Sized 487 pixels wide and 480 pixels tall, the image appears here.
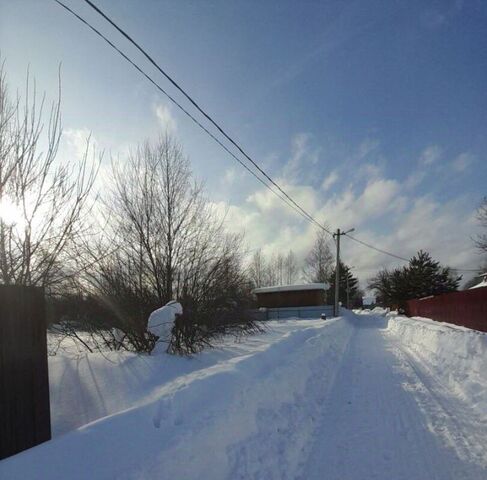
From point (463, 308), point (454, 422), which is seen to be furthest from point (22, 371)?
point (463, 308)

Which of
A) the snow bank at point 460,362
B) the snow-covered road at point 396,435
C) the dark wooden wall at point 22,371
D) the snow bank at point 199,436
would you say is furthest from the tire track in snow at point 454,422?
the dark wooden wall at point 22,371

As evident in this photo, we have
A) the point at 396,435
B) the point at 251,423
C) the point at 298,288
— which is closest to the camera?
the point at 251,423

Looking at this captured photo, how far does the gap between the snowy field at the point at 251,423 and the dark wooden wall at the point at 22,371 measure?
0.32 metres

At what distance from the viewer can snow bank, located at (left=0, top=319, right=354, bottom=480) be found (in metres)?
3.08

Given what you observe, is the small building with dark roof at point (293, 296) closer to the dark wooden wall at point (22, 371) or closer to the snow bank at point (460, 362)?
the snow bank at point (460, 362)

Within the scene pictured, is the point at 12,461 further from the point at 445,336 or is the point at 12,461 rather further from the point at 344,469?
the point at 445,336

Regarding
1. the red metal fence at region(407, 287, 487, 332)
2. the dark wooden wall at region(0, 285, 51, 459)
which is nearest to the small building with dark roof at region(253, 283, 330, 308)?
the red metal fence at region(407, 287, 487, 332)

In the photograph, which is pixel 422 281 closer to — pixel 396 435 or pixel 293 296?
pixel 293 296

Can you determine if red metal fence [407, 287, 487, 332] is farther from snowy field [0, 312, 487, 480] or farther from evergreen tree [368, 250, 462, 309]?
evergreen tree [368, 250, 462, 309]

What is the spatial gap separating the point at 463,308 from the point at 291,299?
29494mm

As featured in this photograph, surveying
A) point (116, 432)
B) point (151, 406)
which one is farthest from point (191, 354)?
point (116, 432)

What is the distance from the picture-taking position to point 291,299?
149ft

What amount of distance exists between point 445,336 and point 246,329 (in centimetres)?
658

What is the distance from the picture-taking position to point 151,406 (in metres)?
4.17
